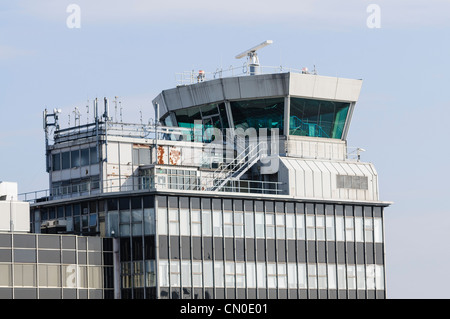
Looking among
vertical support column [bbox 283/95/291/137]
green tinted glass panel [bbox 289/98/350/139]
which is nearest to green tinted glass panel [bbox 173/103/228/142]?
vertical support column [bbox 283/95/291/137]

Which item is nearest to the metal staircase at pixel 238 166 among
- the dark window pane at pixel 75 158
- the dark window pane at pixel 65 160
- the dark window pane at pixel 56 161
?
the dark window pane at pixel 75 158

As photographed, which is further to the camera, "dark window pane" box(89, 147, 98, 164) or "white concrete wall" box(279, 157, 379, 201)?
"white concrete wall" box(279, 157, 379, 201)

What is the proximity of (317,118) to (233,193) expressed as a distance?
11.7m

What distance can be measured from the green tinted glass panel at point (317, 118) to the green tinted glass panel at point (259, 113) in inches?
38.3

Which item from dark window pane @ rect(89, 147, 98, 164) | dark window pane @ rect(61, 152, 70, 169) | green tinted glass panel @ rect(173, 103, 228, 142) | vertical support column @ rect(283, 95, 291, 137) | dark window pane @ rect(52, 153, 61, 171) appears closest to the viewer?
dark window pane @ rect(89, 147, 98, 164)

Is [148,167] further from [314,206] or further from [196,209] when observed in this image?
[314,206]

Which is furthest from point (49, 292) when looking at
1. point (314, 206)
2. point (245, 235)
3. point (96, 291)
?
point (314, 206)

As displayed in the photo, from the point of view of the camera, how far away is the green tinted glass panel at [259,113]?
3580 inches

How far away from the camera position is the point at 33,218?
8862 centimetres

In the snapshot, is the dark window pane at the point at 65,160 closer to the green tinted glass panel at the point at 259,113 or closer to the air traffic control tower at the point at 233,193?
the air traffic control tower at the point at 233,193

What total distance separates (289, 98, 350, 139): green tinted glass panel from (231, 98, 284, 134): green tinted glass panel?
97 cm

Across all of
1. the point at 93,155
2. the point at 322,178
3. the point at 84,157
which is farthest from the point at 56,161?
the point at 322,178

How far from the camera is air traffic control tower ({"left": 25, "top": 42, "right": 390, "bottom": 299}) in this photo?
81.7 metres

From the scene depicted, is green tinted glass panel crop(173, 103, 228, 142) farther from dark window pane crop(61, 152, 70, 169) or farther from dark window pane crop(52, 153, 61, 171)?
dark window pane crop(52, 153, 61, 171)
